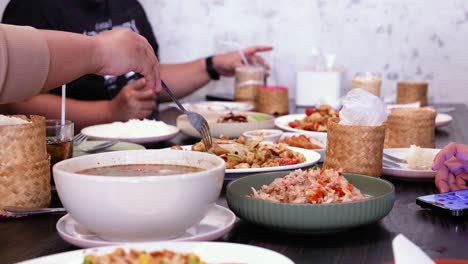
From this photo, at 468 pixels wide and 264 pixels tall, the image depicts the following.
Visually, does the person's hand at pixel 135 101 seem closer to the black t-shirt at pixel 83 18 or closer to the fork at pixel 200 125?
the black t-shirt at pixel 83 18

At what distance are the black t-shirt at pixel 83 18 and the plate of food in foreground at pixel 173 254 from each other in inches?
102

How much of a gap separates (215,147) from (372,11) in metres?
2.52

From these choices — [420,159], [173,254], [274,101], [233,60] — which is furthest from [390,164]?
[233,60]

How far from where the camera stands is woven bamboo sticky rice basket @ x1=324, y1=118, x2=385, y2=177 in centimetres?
169

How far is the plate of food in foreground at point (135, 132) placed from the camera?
241 centimetres

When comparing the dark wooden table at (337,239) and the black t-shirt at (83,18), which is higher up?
the black t-shirt at (83,18)

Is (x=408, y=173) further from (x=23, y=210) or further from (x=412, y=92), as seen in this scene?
(x=412, y=92)

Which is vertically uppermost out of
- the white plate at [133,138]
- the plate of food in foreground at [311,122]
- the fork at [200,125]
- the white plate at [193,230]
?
the fork at [200,125]

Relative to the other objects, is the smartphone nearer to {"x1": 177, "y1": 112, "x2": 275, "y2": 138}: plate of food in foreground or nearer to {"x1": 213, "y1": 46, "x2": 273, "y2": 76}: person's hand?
{"x1": 177, "y1": 112, "x2": 275, "y2": 138}: plate of food in foreground

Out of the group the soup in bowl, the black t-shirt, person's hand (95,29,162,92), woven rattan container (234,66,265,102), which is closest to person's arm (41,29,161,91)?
person's hand (95,29,162,92)

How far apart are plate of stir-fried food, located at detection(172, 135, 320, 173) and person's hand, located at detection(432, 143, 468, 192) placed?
32cm

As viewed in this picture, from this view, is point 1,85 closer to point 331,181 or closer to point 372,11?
point 331,181

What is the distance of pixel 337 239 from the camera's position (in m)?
1.29

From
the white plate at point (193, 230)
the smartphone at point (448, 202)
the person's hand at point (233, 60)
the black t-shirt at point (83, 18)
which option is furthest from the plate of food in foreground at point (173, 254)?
the person's hand at point (233, 60)
